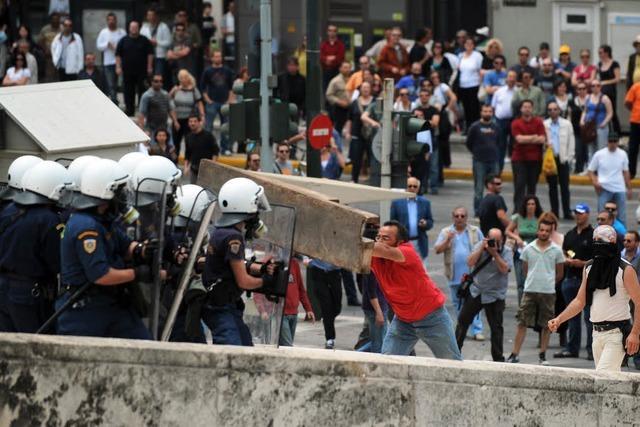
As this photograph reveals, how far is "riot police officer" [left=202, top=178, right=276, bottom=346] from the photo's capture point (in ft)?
35.4

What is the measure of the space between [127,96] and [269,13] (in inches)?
402

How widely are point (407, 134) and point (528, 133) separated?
6.16 meters

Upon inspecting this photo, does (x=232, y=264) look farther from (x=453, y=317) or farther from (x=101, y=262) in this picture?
(x=453, y=317)

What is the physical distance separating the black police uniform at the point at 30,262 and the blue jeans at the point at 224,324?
951 millimetres

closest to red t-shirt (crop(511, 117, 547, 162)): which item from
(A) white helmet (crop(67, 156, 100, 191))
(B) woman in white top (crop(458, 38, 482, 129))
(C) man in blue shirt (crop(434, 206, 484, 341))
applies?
(B) woman in white top (crop(458, 38, 482, 129))

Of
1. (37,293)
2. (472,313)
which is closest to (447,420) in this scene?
(37,293)

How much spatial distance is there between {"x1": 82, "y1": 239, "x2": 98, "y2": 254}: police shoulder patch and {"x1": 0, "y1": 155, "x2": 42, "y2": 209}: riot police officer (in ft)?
4.12

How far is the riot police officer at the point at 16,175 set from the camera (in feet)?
36.4

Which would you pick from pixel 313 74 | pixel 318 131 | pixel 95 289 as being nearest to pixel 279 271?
pixel 95 289

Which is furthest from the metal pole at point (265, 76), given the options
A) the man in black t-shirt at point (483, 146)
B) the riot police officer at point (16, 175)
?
the riot police officer at point (16, 175)

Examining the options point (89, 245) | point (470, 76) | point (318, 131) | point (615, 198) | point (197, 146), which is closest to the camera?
point (89, 245)

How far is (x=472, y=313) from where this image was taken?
646 inches

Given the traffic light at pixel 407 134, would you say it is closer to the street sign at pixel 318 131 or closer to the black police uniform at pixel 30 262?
the street sign at pixel 318 131

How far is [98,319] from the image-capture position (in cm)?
1001
